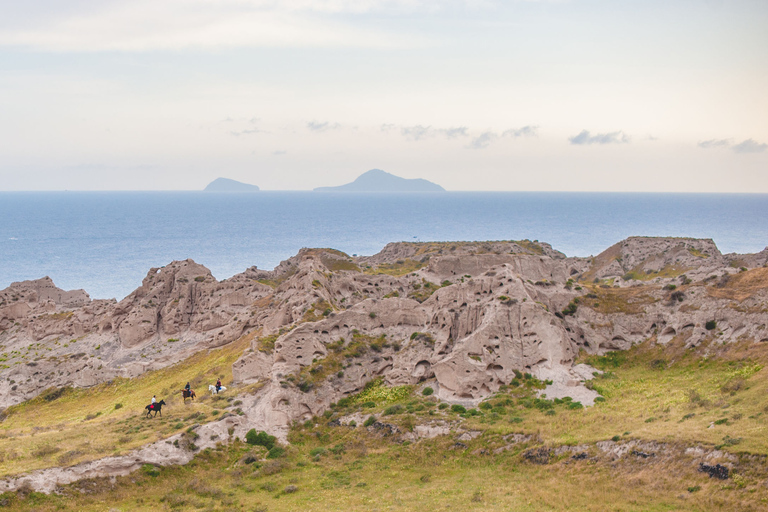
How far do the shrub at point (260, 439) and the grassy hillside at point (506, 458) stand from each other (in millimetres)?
638

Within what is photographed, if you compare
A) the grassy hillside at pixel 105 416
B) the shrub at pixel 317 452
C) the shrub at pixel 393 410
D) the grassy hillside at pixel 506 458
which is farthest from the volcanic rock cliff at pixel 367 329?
the shrub at pixel 393 410

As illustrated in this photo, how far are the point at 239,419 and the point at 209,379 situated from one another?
51.1 feet

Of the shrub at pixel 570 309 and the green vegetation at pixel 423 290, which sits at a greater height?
the shrub at pixel 570 309

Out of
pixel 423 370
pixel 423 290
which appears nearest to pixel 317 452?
pixel 423 370

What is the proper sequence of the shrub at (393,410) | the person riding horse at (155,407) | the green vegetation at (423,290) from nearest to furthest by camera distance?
the person riding horse at (155,407) < the shrub at (393,410) < the green vegetation at (423,290)

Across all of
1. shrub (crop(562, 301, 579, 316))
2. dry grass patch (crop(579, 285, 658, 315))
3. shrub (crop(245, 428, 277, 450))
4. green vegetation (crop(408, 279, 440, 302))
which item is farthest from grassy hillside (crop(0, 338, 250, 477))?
dry grass patch (crop(579, 285, 658, 315))

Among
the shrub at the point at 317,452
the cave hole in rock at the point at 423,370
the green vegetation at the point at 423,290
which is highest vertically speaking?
the green vegetation at the point at 423,290

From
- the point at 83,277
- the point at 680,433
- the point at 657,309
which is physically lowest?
the point at 83,277

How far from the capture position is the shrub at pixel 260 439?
128 ft

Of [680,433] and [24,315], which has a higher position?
[680,433]

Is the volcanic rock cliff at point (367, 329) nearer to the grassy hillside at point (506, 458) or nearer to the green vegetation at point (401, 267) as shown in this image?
the grassy hillside at point (506, 458)

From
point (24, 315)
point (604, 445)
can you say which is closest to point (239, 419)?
point (604, 445)

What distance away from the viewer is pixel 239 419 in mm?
40406

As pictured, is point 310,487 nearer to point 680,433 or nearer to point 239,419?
point 239,419
